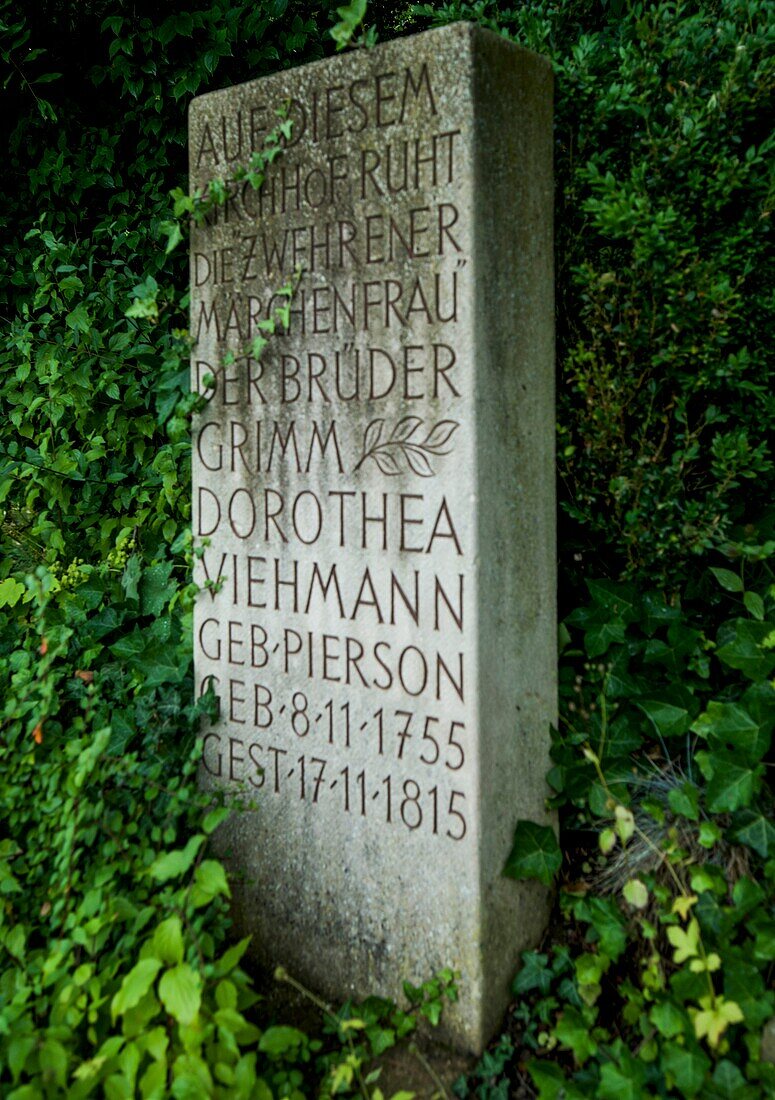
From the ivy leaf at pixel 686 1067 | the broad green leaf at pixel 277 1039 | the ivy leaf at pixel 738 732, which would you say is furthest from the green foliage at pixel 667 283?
the broad green leaf at pixel 277 1039

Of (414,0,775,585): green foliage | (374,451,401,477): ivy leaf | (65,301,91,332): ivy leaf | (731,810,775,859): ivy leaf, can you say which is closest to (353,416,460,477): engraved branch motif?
(374,451,401,477): ivy leaf

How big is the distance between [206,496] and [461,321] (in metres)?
1.07

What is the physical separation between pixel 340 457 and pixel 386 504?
0.21 meters

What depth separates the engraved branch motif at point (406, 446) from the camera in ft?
7.75

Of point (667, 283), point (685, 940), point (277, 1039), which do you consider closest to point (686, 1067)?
point (685, 940)

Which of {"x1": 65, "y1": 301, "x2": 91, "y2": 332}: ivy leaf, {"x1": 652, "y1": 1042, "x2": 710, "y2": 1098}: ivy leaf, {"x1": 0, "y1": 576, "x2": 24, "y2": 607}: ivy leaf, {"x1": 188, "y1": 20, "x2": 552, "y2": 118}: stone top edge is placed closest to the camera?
{"x1": 652, "y1": 1042, "x2": 710, "y2": 1098}: ivy leaf

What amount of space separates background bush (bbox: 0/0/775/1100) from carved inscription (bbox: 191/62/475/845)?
25 centimetres

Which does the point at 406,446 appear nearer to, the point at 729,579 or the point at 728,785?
the point at 729,579

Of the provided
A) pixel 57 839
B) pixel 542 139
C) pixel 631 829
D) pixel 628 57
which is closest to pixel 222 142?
pixel 542 139

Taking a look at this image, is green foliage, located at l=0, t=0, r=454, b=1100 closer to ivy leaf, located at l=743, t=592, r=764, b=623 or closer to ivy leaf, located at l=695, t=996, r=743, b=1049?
ivy leaf, located at l=695, t=996, r=743, b=1049

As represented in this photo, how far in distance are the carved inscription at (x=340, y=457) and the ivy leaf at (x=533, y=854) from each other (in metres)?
0.17

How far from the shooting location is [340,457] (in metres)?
2.60

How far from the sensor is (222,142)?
287cm

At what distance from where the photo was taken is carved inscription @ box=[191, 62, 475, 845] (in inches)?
93.4
